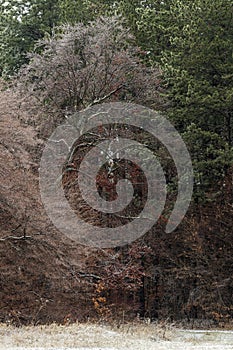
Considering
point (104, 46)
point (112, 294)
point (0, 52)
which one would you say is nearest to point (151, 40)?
point (104, 46)

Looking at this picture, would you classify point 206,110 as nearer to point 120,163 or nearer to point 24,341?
point 120,163

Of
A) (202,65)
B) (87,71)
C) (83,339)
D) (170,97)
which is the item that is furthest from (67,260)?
(202,65)

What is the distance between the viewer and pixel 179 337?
64.5 ft

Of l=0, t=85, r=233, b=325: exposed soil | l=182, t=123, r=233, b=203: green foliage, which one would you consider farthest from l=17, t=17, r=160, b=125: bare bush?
l=182, t=123, r=233, b=203: green foliage

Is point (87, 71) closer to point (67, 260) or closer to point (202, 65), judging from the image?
point (202, 65)

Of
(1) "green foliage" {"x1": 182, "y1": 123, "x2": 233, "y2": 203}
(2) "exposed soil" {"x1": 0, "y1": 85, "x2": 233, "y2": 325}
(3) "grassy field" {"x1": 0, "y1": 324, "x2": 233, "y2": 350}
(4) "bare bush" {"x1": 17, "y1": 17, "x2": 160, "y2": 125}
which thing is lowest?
(3) "grassy field" {"x1": 0, "y1": 324, "x2": 233, "y2": 350}

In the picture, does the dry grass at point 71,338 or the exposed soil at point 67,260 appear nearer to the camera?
the dry grass at point 71,338

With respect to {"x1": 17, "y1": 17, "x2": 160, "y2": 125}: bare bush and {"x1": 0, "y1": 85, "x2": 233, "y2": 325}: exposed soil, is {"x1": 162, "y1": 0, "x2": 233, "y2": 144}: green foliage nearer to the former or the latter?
{"x1": 17, "y1": 17, "x2": 160, "y2": 125}: bare bush

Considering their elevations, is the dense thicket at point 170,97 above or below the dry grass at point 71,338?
above

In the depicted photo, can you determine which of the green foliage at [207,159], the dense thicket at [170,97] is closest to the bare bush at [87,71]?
the dense thicket at [170,97]

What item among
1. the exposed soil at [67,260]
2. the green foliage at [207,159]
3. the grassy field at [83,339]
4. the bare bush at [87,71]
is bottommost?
the grassy field at [83,339]

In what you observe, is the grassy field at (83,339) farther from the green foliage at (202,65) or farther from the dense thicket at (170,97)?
the green foliage at (202,65)

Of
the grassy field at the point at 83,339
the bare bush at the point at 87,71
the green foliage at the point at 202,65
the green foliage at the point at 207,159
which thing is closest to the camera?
the grassy field at the point at 83,339

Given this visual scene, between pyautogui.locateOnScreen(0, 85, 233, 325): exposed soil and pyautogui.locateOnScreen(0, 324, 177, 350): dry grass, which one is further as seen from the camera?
pyautogui.locateOnScreen(0, 85, 233, 325): exposed soil
